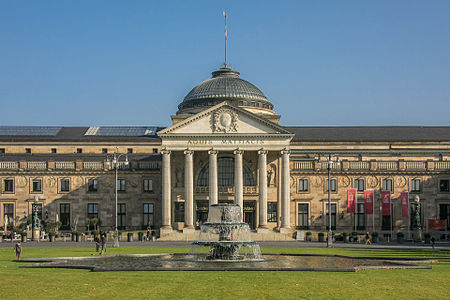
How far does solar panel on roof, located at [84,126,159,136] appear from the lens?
121812 mm

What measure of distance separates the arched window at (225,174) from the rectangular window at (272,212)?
3991mm

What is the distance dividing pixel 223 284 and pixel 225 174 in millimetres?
70831

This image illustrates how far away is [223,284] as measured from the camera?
33.7 meters

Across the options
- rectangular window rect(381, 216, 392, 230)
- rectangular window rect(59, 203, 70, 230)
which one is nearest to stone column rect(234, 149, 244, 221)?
rectangular window rect(381, 216, 392, 230)

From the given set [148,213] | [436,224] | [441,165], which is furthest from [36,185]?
[441,165]

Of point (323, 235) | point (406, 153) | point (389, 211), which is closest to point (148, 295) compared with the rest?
point (323, 235)

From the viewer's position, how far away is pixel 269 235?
95.4 metres

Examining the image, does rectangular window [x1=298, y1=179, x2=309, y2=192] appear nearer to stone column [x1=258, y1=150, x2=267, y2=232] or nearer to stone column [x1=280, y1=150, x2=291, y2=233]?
stone column [x1=280, y1=150, x2=291, y2=233]

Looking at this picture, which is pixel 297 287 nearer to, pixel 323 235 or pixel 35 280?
pixel 35 280

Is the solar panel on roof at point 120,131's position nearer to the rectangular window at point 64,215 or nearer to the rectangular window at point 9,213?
the rectangular window at point 64,215

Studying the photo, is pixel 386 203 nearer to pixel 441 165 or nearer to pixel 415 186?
pixel 415 186

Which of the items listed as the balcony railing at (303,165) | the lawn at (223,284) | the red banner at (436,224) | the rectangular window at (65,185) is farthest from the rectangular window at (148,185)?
the lawn at (223,284)

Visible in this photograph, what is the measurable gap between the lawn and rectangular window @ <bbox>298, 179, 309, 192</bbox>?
64874mm

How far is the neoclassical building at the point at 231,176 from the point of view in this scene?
99562 millimetres
